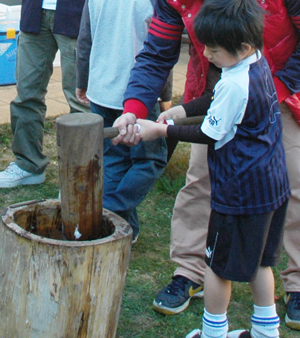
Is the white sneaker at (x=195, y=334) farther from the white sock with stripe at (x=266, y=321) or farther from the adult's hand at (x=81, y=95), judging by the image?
the adult's hand at (x=81, y=95)

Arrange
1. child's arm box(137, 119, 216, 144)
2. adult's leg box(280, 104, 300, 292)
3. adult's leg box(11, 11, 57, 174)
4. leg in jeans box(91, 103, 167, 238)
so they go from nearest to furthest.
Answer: child's arm box(137, 119, 216, 144)
adult's leg box(280, 104, 300, 292)
leg in jeans box(91, 103, 167, 238)
adult's leg box(11, 11, 57, 174)

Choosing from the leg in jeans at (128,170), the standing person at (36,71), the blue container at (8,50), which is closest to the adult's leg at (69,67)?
the standing person at (36,71)

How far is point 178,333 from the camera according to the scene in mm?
2662

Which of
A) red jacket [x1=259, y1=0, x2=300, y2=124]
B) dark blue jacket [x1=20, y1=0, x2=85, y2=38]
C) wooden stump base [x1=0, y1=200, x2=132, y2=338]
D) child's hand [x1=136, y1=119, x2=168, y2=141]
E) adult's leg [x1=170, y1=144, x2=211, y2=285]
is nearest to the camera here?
wooden stump base [x1=0, y1=200, x2=132, y2=338]

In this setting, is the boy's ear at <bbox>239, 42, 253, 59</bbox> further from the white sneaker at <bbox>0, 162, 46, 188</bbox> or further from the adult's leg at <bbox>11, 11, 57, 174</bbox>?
the white sneaker at <bbox>0, 162, 46, 188</bbox>

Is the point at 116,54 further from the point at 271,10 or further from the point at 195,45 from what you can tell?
the point at 271,10

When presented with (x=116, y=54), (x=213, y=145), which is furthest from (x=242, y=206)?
(x=116, y=54)

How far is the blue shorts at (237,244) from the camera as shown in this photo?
2221mm

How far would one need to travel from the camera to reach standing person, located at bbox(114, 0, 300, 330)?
2426 mm

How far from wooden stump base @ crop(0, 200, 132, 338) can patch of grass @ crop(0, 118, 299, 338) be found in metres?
0.55

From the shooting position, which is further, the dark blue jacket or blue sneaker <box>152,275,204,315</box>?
the dark blue jacket

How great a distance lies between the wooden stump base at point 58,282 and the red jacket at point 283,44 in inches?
36.1

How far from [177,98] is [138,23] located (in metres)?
3.09

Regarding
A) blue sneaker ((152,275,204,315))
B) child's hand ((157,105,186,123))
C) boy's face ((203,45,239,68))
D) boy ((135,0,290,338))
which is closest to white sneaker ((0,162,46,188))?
blue sneaker ((152,275,204,315))
